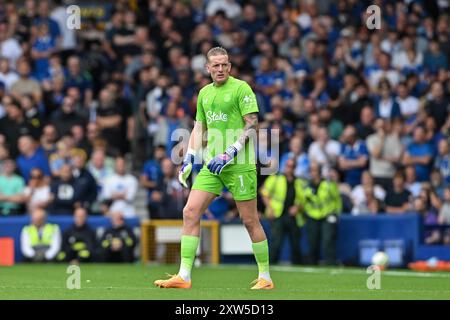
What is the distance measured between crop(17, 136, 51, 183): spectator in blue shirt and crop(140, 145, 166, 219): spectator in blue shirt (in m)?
1.91

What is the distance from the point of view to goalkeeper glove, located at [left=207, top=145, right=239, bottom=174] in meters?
13.1

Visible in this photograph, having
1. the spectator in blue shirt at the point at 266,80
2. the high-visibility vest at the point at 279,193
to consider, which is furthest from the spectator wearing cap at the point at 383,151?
the spectator in blue shirt at the point at 266,80

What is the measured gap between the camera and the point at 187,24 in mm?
27234

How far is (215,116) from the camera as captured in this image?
13391 millimetres

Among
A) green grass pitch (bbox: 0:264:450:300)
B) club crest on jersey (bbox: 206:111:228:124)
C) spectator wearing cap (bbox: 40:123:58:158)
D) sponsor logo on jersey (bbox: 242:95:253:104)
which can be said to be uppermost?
sponsor logo on jersey (bbox: 242:95:253:104)

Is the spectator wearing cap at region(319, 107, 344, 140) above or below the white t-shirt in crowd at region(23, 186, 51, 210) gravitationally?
above

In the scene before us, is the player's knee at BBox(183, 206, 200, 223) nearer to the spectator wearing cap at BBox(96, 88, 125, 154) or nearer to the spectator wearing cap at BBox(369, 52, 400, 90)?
the spectator wearing cap at BBox(96, 88, 125, 154)

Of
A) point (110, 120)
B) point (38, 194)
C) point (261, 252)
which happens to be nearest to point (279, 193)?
point (110, 120)

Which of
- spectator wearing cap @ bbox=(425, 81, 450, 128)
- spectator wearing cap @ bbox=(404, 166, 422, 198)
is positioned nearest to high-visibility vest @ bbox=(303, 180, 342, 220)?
spectator wearing cap @ bbox=(404, 166, 422, 198)

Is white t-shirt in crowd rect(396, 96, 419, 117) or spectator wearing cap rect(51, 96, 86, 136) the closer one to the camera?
spectator wearing cap rect(51, 96, 86, 136)

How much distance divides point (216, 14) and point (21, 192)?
676 centimetres

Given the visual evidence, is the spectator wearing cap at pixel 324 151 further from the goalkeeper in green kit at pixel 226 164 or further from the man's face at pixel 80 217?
the goalkeeper in green kit at pixel 226 164

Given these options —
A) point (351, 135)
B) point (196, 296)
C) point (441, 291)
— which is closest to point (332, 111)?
point (351, 135)

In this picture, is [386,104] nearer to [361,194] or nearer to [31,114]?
[361,194]
